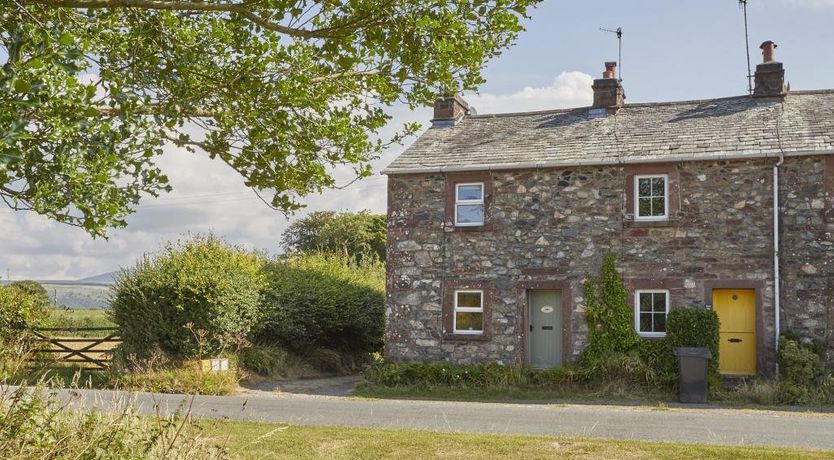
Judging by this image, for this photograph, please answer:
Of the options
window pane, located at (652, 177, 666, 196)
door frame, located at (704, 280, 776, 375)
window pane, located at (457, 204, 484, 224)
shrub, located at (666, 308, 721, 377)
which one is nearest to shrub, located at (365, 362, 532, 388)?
shrub, located at (666, 308, 721, 377)

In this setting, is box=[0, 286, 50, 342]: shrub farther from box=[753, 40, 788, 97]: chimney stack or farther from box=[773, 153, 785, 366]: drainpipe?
box=[753, 40, 788, 97]: chimney stack

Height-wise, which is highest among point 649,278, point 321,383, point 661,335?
point 649,278

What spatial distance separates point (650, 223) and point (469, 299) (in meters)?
4.73

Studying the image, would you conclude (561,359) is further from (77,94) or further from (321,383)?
(77,94)

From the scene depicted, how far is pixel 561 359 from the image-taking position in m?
20.8

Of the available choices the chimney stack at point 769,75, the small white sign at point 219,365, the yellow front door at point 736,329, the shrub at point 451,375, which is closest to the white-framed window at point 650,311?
the yellow front door at point 736,329

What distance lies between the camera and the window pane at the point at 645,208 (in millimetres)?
20500

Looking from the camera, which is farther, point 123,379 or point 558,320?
point 558,320

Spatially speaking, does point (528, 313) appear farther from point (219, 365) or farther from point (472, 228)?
point (219, 365)

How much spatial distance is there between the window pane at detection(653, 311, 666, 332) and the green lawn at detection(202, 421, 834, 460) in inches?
374

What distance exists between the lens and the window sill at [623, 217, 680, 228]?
2014 centimetres

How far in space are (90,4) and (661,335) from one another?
15231 millimetres

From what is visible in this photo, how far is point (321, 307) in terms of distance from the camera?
24328mm

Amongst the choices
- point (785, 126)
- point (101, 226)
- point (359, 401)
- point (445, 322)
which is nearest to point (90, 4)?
point (101, 226)
